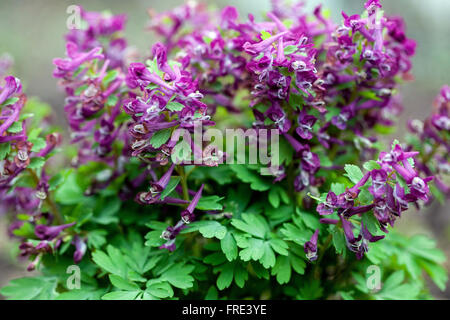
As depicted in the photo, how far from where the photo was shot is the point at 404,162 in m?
1.75

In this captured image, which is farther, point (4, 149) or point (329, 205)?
point (4, 149)

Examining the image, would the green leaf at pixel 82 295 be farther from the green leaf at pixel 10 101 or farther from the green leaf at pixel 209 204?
the green leaf at pixel 10 101

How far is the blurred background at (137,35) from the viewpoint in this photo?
638 cm

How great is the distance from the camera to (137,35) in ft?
25.5

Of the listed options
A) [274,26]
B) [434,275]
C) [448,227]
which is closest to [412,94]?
[448,227]

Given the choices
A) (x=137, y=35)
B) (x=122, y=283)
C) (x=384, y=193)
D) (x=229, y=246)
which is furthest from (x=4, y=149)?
(x=137, y=35)

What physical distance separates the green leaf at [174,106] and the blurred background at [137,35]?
173 inches

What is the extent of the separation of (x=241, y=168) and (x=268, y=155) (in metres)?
0.18

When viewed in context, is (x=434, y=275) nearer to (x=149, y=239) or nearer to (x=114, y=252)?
(x=149, y=239)

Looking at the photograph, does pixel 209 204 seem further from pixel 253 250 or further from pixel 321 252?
pixel 321 252

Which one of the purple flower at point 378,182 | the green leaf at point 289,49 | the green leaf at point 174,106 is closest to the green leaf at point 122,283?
the green leaf at point 174,106

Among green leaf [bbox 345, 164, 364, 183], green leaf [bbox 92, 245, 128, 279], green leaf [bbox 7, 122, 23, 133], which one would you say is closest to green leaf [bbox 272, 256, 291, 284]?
green leaf [bbox 345, 164, 364, 183]

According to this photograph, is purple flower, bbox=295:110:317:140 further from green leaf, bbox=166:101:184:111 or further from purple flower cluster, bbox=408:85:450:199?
purple flower cluster, bbox=408:85:450:199

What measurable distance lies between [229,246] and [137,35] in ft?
22.1
